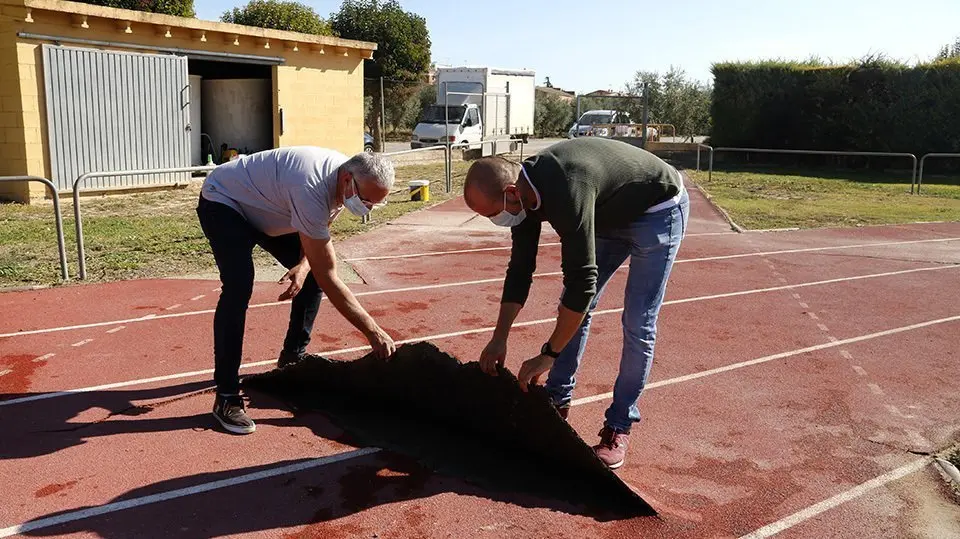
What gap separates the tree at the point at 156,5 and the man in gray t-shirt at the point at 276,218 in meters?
28.9

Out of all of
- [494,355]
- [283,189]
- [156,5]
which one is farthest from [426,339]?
[156,5]

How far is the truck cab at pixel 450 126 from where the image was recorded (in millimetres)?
28250

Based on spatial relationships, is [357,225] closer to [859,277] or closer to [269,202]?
[859,277]

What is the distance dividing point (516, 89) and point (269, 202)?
3232 centimetres

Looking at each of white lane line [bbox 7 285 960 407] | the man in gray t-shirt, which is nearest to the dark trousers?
the man in gray t-shirt

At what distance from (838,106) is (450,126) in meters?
12.8

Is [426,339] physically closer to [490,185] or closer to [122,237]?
[490,185]

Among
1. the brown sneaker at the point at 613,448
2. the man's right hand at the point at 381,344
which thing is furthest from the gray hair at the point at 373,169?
the brown sneaker at the point at 613,448

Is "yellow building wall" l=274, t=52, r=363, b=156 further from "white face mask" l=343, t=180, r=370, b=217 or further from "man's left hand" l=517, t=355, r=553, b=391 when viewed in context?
"man's left hand" l=517, t=355, r=553, b=391

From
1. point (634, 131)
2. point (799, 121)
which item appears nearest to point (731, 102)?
point (799, 121)

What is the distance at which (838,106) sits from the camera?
26.2 meters

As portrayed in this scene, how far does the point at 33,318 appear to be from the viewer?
6551 millimetres

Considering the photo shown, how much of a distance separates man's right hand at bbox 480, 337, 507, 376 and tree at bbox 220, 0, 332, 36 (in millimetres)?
32369

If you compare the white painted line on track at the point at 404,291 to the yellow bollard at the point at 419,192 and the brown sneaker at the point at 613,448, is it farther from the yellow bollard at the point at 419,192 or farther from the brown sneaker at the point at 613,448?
the yellow bollard at the point at 419,192
